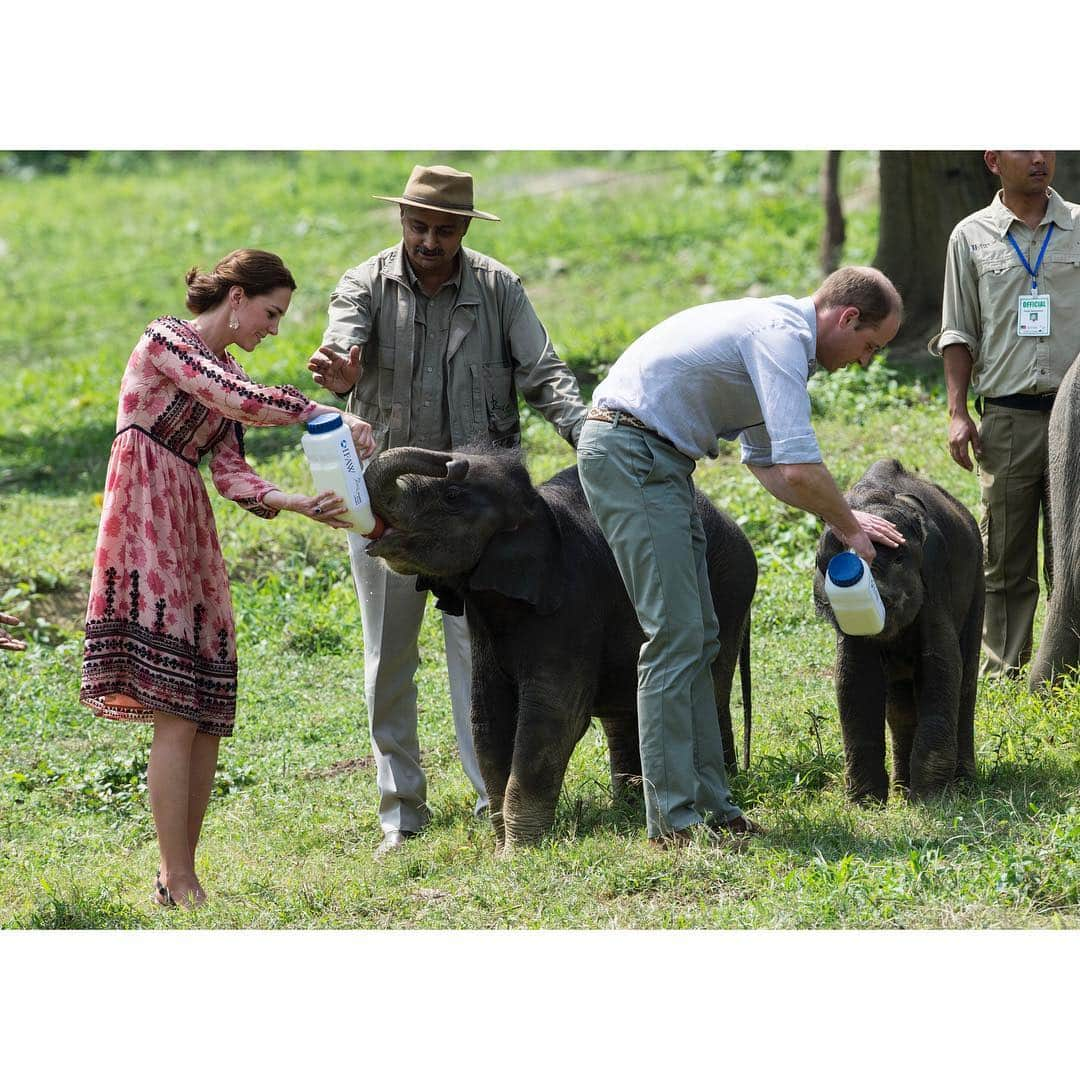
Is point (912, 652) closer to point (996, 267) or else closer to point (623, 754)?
point (623, 754)

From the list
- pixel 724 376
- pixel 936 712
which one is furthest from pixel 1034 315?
pixel 724 376

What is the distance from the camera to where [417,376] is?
683cm

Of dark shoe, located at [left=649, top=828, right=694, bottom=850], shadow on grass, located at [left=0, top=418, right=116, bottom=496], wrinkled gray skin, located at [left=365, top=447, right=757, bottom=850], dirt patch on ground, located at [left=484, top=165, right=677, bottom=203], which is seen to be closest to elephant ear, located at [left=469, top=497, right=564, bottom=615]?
wrinkled gray skin, located at [left=365, top=447, right=757, bottom=850]

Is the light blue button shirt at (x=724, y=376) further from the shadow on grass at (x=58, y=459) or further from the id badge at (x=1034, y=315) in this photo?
the shadow on grass at (x=58, y=459)

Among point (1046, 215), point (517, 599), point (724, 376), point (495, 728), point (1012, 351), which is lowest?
point (495, 728)

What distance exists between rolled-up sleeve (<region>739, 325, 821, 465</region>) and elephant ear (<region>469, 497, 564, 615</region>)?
1.12 m

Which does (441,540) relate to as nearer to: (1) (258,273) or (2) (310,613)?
(1) (258,273)

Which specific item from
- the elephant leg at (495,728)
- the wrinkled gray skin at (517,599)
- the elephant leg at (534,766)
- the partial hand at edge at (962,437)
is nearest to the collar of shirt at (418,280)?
the wrinkled gray skin at (517,599)

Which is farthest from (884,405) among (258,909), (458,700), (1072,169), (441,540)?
(258,909)

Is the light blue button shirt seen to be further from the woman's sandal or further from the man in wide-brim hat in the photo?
the woman's sandal

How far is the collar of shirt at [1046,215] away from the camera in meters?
7.63

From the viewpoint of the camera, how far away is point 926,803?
244 inches

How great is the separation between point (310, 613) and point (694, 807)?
4908mm

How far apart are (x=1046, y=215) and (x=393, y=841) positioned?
13.5 ft
